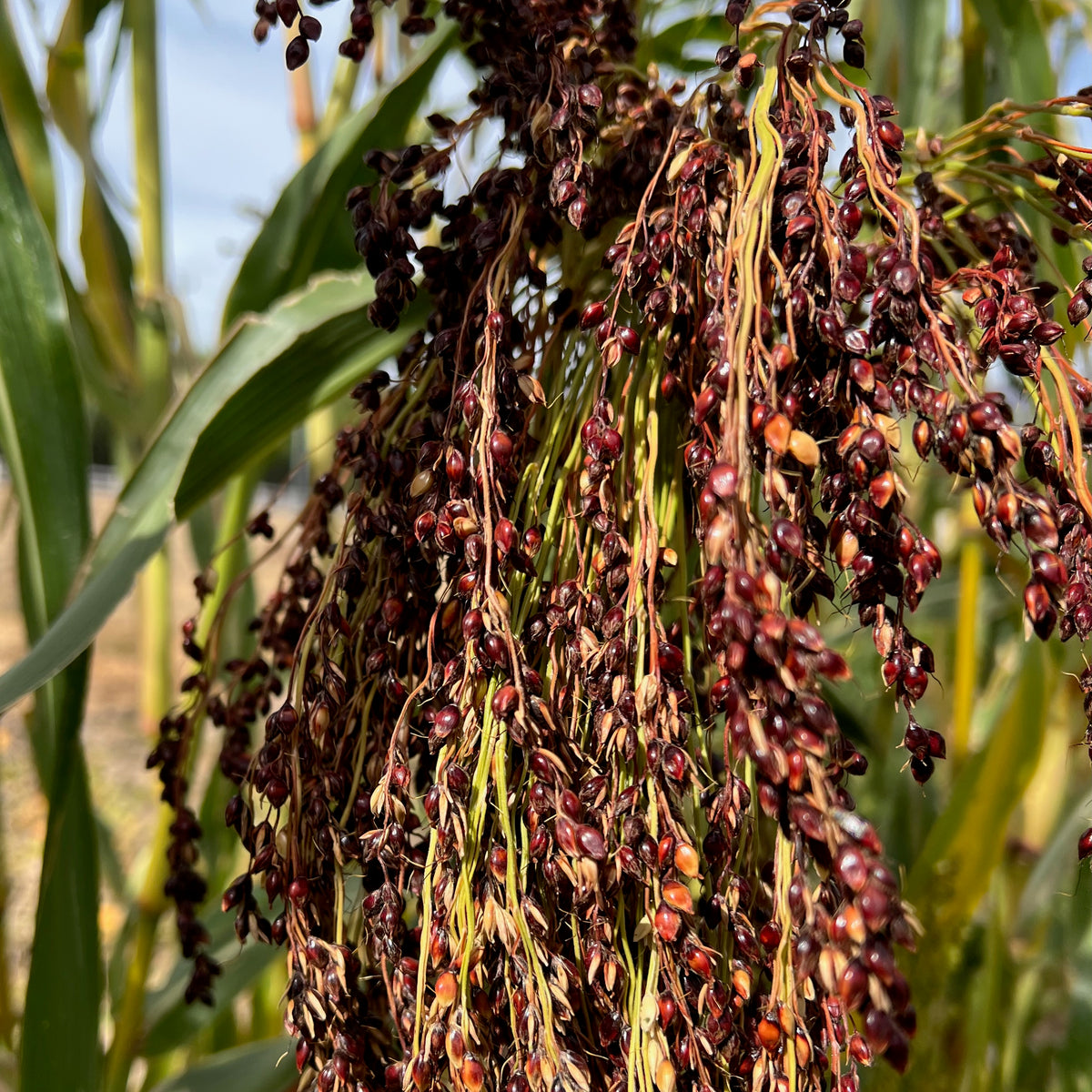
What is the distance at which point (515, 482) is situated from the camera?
22.9 inches

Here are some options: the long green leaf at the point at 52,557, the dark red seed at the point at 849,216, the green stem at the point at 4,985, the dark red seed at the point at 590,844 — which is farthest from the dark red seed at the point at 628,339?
the green stem at the point at 4,985

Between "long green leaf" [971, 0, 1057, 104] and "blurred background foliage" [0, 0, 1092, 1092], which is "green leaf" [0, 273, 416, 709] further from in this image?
"long green leaf" [971, 0, 1057, 104]

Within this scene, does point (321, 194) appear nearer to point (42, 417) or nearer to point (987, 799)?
point (42, 417)

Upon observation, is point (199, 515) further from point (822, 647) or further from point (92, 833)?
point (822, 647)

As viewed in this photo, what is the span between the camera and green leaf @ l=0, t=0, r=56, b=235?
3.16 feet

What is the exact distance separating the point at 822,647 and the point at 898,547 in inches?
4.2

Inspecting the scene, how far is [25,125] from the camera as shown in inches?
40.3

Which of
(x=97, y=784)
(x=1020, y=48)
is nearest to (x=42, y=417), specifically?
(x=1020, y=48)

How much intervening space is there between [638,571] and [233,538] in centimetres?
35

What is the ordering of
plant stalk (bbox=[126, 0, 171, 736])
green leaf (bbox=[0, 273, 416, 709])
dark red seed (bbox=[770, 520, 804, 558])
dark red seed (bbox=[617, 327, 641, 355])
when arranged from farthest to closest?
1. plant stalk (bbox=[126, 0, 171, 736])
2. green leaf (bbox=[0, 273, 416, 709])
3. dark red seed (bbox=[617, 327, 641, 355])
4. dark red seed (bbox=[770, 520, 804, 558])

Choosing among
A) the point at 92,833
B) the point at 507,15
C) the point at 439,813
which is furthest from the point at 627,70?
the point at 92,833

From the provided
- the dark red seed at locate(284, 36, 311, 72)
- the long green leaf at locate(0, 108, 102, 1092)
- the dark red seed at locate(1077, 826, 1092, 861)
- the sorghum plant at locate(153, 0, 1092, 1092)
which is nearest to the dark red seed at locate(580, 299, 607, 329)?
the sorghum plant at locate(153, 0, 1092, 1092)

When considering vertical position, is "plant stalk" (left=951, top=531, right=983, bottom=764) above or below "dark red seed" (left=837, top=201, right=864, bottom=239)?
below

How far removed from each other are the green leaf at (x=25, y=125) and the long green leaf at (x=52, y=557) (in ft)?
0.79
